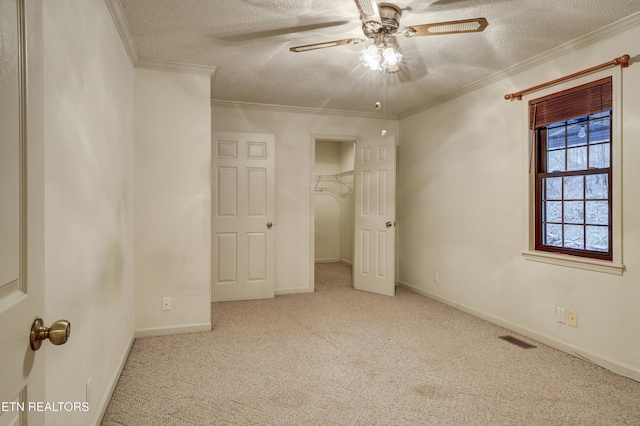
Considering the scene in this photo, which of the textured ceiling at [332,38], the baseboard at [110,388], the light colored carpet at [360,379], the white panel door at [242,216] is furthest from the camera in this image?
the white panel door at [242,216]

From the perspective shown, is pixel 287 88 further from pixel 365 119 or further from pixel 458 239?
pixel 458 239

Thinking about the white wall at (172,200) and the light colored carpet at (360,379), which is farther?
the white wall at (172,200)

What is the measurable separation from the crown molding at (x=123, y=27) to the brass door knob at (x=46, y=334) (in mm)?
2115

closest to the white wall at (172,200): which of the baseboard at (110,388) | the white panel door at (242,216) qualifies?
the baseboard at (110,388)

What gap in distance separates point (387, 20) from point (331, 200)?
511 centimetres

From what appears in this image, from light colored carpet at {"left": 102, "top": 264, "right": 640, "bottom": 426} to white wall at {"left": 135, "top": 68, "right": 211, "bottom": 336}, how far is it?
0.86 ft

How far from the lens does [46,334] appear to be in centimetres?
78

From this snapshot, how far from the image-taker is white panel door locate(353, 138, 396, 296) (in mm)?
4527

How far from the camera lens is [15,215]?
71cm

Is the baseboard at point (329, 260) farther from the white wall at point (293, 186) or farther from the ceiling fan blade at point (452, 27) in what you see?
the ceiling fan blade at point (452, 27)

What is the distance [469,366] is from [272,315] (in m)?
1.98

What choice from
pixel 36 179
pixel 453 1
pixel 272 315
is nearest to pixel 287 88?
pixel 453 1

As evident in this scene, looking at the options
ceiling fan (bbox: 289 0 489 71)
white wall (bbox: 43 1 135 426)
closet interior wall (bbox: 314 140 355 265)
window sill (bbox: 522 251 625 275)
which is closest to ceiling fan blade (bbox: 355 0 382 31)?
ceiling fan (bbox: 289 0 489 71)

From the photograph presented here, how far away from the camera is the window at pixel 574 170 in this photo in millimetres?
2705
